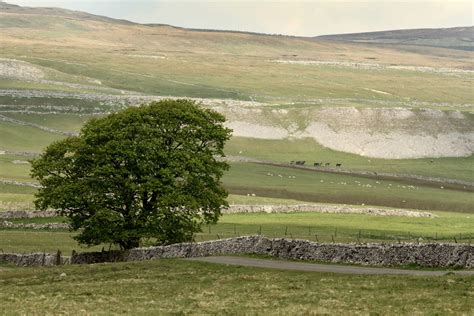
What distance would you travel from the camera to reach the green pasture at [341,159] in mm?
155625

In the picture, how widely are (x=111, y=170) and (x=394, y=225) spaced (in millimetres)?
34036

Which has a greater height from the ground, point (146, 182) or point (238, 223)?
point (146, 182)

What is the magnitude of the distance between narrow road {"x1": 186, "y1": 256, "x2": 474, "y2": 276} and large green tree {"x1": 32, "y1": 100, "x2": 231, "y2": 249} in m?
12.3

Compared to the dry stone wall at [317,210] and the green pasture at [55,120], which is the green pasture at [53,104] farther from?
the dry stone wall at [317,210]

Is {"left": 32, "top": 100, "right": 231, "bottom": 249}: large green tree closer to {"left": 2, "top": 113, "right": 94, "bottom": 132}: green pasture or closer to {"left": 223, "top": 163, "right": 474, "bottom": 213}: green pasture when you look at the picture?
{"left": 223, "top": 163, "right": 474, "bottom": 213}: green pasture

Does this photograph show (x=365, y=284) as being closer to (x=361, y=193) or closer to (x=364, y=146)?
(x=361, y=193)

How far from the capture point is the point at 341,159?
16612 cm

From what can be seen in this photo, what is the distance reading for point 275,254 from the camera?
161 ft

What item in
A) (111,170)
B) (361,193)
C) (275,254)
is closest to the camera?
(275,254)

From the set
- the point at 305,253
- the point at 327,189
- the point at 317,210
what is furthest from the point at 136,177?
the point at 327,189

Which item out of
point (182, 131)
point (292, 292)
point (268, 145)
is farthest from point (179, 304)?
point (268, 145)

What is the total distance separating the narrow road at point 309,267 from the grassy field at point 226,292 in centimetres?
147

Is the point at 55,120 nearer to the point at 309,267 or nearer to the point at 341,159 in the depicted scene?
the point at 341,159

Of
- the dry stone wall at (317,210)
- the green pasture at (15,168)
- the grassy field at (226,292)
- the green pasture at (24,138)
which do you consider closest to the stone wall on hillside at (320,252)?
the grassy field at (226,292)
